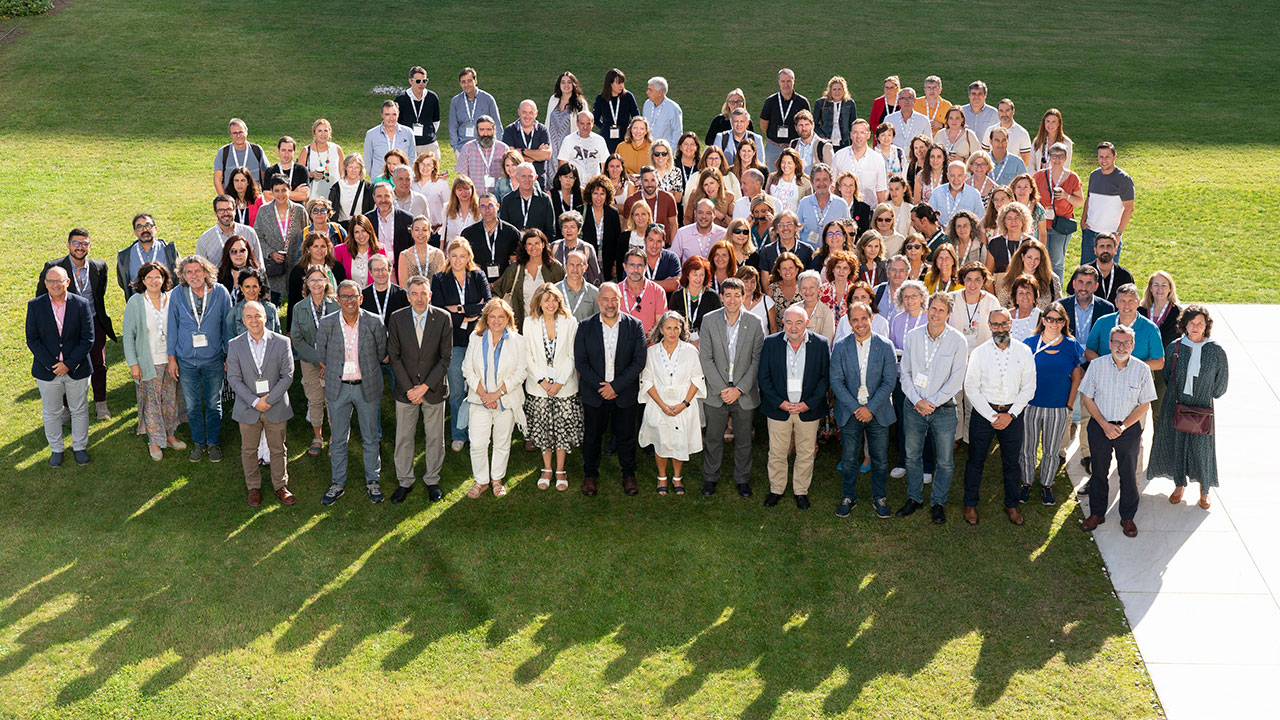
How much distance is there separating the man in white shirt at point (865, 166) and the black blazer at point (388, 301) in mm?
5172

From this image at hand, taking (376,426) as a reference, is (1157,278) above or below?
above

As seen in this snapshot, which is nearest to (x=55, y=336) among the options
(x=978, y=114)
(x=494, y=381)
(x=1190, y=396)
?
(x=494, y=381)

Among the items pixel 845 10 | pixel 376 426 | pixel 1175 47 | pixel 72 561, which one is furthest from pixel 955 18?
pixel 72 561

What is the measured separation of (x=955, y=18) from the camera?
90.9ft

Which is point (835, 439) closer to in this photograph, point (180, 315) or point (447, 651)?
point (447, 651)

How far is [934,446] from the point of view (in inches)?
380

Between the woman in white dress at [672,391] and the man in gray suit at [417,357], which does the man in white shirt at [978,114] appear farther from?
the man in gray suit at [417,357]

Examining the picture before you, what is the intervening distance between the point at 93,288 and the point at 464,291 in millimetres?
3666

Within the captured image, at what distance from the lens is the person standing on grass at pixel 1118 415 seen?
912 centimetres

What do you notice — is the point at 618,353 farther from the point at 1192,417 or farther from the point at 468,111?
the point at 468,111

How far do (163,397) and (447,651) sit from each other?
417cm

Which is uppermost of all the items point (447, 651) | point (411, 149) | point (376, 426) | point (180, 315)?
point (411, 149)

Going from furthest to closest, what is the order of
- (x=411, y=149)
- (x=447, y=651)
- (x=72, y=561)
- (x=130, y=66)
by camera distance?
(x=130, y=66) < (x=411, y=149) < (x=72, y=561) < (x=447, y=651)

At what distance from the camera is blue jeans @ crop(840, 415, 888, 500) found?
9602 mm
